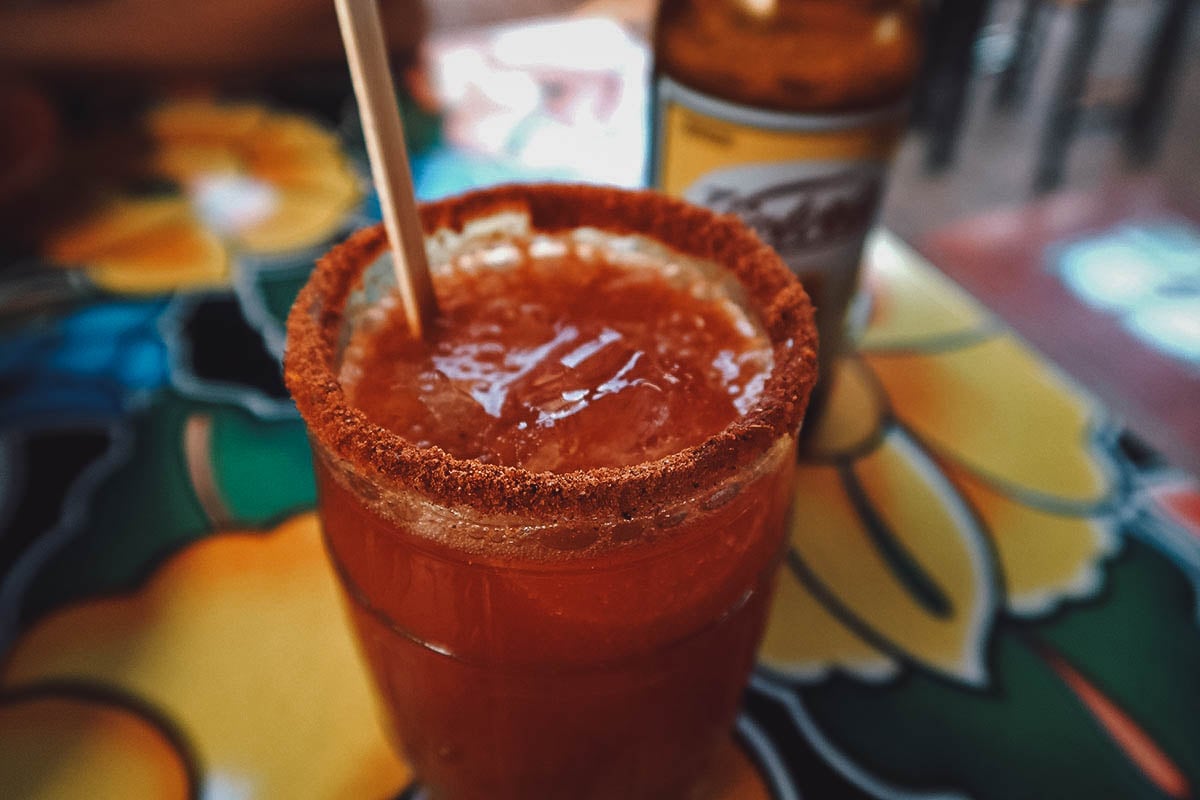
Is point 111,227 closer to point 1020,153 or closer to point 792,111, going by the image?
A: point 792,111

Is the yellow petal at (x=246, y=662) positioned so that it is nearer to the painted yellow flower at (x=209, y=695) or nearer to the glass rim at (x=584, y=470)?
the painted yellow flower at (x=209, y=695)

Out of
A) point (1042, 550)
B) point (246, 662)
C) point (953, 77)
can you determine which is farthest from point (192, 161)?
point (953, 77)

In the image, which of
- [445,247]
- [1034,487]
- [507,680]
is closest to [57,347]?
[445,247]

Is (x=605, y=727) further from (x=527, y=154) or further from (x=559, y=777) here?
(x=527, y=154)

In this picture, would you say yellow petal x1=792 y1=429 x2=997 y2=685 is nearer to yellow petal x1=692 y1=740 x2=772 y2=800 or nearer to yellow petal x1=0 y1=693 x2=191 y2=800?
yellow petal x1=692 y1=740 x2=772 y2=800

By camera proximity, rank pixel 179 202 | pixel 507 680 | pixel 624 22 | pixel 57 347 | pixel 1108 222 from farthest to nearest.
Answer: pixel 624 22, pixel 1108 222, pixel 179 202, pixel 57 347, pixel 507 680
